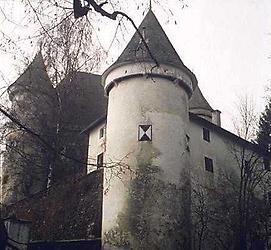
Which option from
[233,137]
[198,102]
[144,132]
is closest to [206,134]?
[233,137]

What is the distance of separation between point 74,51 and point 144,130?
12576 millimetres

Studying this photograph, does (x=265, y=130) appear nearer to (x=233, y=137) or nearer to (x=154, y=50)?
(x=233, y=137)

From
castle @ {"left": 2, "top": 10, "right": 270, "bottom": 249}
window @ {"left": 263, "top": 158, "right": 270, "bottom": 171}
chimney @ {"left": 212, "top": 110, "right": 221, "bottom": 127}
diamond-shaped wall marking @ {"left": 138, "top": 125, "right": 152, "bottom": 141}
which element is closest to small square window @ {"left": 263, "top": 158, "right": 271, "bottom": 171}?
window @ {"left": 263, "top": 158, "right": 270, "bottom": 171}

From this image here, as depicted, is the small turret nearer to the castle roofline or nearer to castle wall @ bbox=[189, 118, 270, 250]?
the castle roofline

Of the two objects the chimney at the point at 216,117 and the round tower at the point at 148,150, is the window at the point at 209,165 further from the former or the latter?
the chimney at the point at 216,117

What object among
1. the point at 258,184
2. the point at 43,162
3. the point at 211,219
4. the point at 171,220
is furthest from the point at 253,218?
the point at 43,162

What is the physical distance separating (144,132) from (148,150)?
861 millimetres

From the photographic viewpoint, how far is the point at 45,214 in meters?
25.9

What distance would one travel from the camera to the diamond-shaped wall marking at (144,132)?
69.4ft

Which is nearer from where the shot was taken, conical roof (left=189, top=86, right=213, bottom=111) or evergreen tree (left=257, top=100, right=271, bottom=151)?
evergreen tree (left=257, top=100, right=271, bottom=151)

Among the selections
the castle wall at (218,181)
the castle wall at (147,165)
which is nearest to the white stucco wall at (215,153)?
the castle wall at (218,181)

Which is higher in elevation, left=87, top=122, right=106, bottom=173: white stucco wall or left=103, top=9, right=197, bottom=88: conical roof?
left=103, top=9, right=197, bottom=88: conical roof

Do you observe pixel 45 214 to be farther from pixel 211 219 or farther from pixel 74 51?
pixel 74 51

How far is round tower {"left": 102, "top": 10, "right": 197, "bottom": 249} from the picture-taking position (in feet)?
63.8
